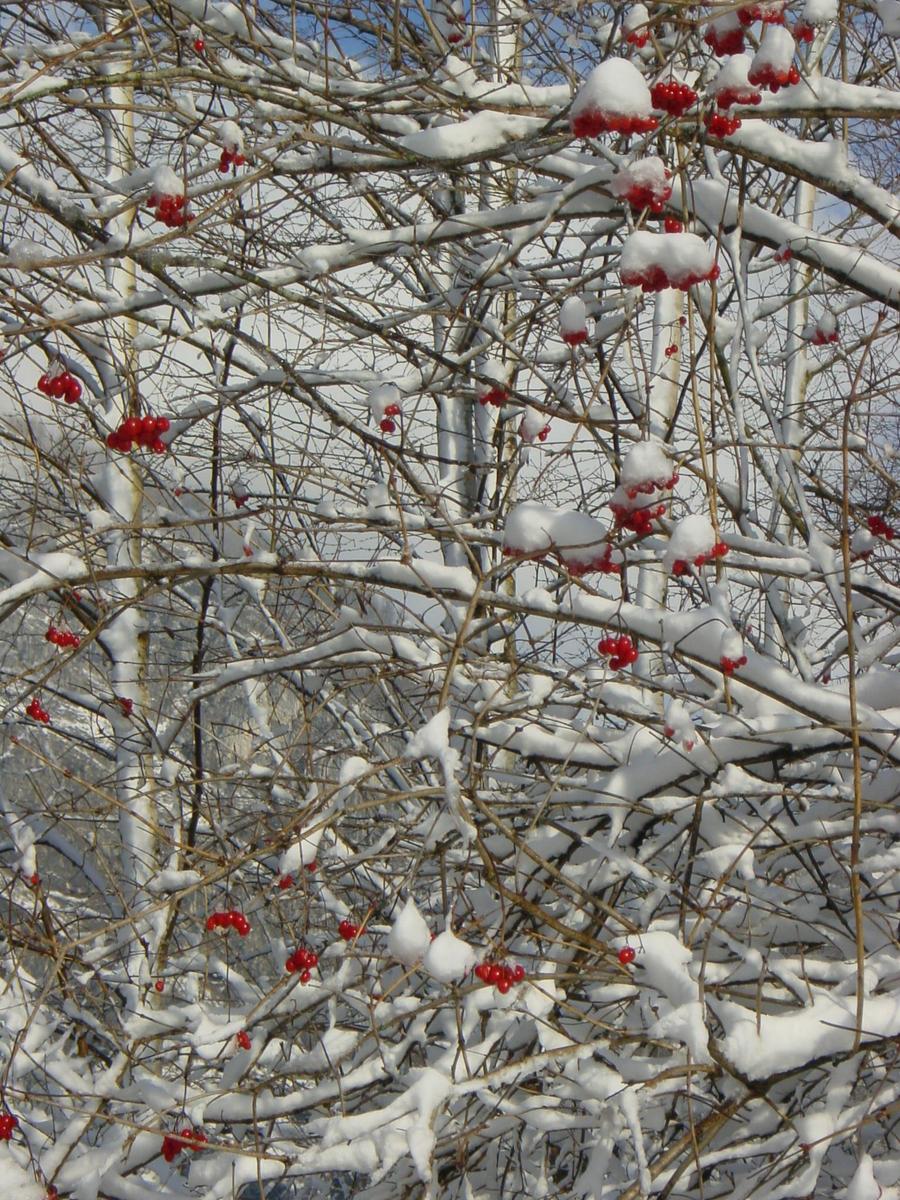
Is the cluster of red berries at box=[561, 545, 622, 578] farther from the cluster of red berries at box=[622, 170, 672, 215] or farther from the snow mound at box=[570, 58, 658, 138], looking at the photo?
the snow mound at box=[570, 58, 658, 138]

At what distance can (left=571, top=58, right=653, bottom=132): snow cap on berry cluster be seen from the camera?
1.85 meters

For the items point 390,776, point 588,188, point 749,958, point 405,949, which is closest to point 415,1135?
point 405,949

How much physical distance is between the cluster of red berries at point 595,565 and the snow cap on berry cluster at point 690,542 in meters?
0.13

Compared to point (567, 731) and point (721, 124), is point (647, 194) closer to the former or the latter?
point (721, 124)

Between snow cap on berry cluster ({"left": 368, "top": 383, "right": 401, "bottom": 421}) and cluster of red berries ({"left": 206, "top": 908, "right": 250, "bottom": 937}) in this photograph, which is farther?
snow cap on berry cluster ({"left": 368, "top": 383, "right": 401, "bottom": 421})

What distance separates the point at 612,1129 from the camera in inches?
92.2

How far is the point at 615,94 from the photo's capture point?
185 centimetres

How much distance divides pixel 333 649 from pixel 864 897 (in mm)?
1455

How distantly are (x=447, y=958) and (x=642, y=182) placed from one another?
4.87ft

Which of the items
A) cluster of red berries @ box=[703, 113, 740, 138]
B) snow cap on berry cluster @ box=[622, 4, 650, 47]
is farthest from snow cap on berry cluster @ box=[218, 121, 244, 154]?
cluster of red berries @ box=[703, 113, 740, 138]

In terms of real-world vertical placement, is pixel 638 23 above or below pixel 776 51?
above

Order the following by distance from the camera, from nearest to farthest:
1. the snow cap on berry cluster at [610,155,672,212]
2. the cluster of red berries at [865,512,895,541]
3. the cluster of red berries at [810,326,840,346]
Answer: the snow cap on berry cluster at [610,155,672,212]
the cluster of red berries at [865,512,895,541]
the cluster of red berries at [810,326,840,346]

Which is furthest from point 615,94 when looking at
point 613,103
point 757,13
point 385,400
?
point 385,400

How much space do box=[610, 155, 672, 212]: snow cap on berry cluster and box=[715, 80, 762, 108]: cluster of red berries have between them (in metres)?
0.24
